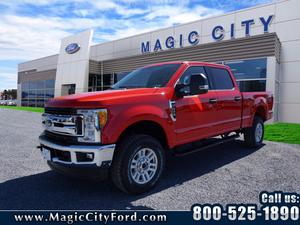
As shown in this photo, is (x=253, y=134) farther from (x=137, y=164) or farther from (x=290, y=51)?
(x=290, y=51)

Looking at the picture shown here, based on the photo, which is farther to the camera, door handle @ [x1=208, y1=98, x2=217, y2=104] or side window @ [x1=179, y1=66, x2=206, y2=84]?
door handle @ [x1=208, y1=98, x2=217, y2=104]

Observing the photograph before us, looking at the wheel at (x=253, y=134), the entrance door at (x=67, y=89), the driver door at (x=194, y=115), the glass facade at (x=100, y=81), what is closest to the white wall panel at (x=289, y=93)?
the wheel at (x=253, y=134)

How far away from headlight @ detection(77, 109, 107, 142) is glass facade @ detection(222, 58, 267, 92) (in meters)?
12.5

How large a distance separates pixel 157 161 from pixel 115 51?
2247 centimetres

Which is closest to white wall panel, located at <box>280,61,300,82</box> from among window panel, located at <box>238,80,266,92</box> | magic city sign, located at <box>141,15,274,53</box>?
window panel, located at <box>238,80,266,92</box>

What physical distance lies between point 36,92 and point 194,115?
113 ft

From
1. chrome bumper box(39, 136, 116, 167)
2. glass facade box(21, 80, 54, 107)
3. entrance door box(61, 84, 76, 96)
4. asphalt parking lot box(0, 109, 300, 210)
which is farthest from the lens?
glass facade box(21, 80, 54, 107)

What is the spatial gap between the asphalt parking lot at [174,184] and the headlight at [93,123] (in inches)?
36.6

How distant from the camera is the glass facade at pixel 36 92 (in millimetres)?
32156

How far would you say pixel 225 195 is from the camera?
12.5ft

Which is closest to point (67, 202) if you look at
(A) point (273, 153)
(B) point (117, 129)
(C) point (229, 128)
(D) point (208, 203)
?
(B) point (117, 129)

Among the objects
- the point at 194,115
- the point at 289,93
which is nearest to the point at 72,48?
the point at 289,93

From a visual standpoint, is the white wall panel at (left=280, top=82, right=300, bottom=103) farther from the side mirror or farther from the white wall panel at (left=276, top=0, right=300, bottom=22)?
the side mirror

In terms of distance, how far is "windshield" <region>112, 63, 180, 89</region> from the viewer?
181 inches
